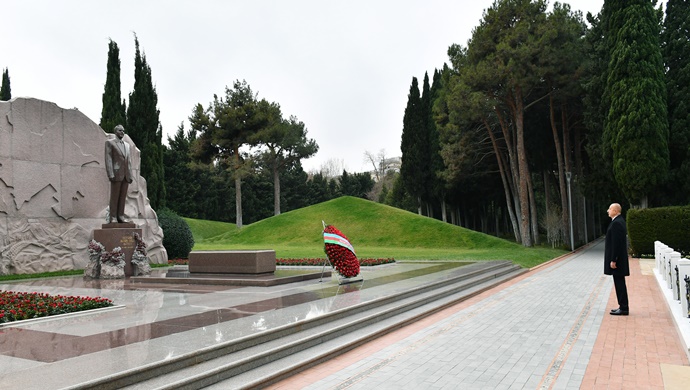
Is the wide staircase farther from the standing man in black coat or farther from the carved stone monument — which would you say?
the carved stone monument

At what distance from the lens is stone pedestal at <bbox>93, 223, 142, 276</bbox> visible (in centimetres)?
1212

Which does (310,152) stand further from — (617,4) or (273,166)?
(617,4)

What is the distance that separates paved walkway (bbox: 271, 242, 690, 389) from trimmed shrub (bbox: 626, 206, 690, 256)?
43.0 ft

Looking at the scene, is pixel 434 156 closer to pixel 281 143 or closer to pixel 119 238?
pixel 281 143

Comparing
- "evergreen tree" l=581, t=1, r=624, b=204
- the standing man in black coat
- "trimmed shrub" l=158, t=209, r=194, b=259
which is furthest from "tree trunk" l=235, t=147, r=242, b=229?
the standing man in black coat

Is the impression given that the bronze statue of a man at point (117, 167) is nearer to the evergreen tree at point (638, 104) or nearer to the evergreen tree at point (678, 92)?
the evergreen tree at point (638, 104)

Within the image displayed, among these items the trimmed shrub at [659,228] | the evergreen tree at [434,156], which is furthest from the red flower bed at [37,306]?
the evergreen tree at [434,156]

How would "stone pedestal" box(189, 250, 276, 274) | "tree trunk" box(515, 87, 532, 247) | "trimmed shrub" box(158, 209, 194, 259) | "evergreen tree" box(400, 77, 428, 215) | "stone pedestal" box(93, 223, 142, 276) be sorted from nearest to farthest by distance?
"stone pedestal" box(189, 250, 276, 274), "stone pedestal" box(93, 223, 142, 276), "trimmed shrub" box(158, 209, 194, 259), "tree trunk" box(515, 87, 532, 247), "evergreen tree" box(400, 77, 428, 215)

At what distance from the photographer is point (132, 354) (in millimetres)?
4430

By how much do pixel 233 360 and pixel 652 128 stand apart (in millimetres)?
22089

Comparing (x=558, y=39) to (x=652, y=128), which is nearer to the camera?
(x=652, y=128)

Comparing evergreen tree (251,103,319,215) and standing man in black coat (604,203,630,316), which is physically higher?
evergreen tree (251,103,319,215)

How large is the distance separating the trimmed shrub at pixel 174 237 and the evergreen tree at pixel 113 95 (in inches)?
294

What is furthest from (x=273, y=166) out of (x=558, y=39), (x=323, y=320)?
(x=323, y=320)
